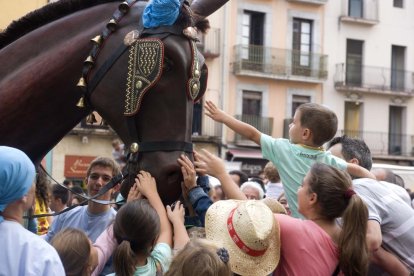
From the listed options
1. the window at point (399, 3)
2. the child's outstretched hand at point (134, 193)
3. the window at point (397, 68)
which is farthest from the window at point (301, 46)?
the child's outstretched hand at point (134, 193)

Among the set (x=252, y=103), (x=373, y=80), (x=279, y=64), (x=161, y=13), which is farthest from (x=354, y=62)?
(x=161, y=13)

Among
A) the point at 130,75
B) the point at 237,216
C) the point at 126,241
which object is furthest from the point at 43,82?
the point at 237,216

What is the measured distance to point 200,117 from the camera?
82.9 feet

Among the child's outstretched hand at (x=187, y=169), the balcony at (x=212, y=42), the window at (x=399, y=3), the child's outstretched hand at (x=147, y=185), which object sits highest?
the window at (x=399, y=3)

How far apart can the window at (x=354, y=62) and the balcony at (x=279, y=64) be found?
126 centimetres

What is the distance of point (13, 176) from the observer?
2527 mm

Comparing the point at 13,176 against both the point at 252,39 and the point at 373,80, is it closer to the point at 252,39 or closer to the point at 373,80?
the point at 252,39

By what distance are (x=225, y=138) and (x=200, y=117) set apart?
126 cm

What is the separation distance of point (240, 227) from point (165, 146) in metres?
0.57

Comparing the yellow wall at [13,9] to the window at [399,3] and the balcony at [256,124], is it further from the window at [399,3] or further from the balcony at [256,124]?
the window at [399,3]

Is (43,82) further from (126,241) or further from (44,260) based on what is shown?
(44,260)

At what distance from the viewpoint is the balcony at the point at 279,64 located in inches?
1020

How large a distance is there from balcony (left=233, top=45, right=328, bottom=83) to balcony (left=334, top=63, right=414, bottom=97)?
2.76 feet

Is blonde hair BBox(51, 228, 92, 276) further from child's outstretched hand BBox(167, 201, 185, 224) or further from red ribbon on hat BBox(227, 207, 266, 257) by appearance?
red ribbon on hat BBox(227, 207, 266, 257)
